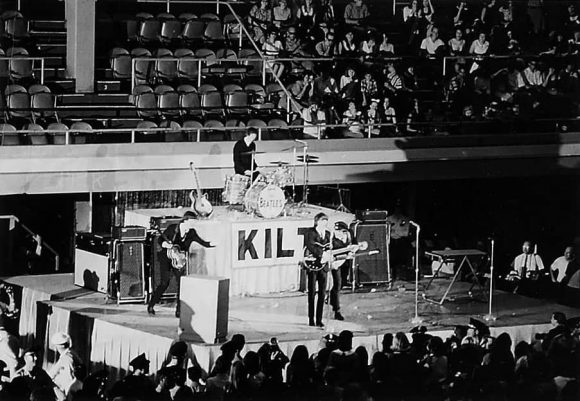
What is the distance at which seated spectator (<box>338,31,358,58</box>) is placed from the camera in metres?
19.2

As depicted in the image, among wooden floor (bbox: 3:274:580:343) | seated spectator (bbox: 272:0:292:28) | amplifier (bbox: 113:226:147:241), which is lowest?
wooden floor (bbox: 3:274:580:343)

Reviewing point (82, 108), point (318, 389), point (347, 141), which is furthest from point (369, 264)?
point (318, 389)

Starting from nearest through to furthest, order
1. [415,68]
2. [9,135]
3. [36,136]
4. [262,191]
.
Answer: [262,191] → [9,135] → [36,136] → [415,68]

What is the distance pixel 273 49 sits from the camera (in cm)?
1909

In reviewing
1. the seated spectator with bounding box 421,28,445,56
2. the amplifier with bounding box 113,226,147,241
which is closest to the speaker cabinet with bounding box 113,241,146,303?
the amplifier with bounding box 113,226,147,241

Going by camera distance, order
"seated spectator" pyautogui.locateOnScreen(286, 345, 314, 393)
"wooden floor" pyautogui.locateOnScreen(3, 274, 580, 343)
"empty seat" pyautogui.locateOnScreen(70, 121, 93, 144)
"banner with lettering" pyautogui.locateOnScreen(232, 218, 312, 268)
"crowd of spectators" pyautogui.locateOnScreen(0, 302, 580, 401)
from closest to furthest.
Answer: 1. "crowd of spectators" pyautogui.locateOnScreen(0, 302, 580, 401)
2. "seated spectator" pyautogui.locateOnScreen(286, 345, 314, 393)
3. "wooden floor" pyautogui.locateOnScreen(3, 274, 580, 343)
4. "banner with lettering" pyautogui.locateOnScreen(232, 218, 312, 268)
5. "empty seat" pyautogui.locateOnScreen(70, 121, 93, 144)

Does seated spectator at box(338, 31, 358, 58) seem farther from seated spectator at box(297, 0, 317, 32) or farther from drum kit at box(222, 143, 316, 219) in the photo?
drum kit at box(222, 143, 316, 219)

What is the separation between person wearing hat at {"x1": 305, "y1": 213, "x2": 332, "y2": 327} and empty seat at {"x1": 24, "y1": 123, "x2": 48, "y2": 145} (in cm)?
361

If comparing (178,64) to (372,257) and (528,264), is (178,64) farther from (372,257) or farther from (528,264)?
(528,264)

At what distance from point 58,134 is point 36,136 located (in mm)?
224

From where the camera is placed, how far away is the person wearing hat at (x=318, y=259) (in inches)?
549

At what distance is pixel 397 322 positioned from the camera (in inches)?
572

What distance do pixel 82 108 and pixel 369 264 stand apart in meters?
3.72

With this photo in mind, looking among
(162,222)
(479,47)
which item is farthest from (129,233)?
(479,47)
